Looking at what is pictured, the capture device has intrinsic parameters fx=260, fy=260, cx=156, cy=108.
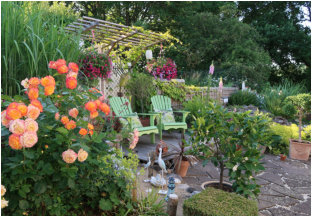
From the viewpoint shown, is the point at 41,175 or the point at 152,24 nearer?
the point at 41,175

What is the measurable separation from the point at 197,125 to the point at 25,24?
1.73m

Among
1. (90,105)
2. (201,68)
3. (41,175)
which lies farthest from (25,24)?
(201,68)

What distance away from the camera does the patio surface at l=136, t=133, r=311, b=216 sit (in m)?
2.68

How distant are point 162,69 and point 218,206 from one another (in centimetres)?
486

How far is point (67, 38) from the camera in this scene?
2.07 m

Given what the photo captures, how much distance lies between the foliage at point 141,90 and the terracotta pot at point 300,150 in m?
3.02

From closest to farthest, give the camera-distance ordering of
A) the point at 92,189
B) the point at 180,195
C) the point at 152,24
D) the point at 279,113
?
the point at 92,189
the point at 180,195
the point at 279,113
the point at 152,24

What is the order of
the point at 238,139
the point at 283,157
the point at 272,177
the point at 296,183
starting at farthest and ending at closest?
the point at 283,157 → the point at 272,177 → the point at 296,183 → the point at 238,139

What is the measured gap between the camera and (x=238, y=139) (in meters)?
2.49

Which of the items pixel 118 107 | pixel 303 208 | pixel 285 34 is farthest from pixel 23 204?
pixel 285 34

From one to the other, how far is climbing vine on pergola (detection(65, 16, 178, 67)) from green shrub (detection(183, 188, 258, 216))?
359 cm

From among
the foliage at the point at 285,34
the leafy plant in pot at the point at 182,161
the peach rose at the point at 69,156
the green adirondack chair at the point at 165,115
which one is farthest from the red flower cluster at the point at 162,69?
the foliage at the point at 285,34

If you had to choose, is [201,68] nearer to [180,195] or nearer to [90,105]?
[180,195]

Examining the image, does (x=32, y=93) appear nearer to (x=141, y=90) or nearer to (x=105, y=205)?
(x=105, y=205)
